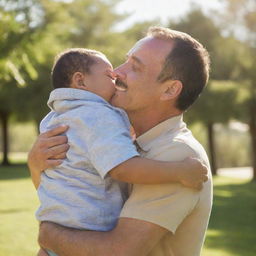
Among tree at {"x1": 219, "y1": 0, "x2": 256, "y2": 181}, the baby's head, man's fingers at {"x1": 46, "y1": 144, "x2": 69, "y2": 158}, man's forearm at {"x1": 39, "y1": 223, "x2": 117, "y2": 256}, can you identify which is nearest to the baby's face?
the baby's head

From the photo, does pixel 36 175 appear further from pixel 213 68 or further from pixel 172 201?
pixel 213 68

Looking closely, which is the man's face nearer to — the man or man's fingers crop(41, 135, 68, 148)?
the man

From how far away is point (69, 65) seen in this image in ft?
10.3

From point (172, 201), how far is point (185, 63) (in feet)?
2.03

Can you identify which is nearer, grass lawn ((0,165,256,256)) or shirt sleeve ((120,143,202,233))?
shirt sleeve ((120,143,202,233))

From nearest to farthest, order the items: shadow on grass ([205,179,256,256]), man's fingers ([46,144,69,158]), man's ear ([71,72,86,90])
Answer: man's fingers ([46,144,69,158]) → man's ear ([71,72,86,90]) → shadow on grass ([205,179,256,256])

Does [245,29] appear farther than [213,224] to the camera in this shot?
Yes

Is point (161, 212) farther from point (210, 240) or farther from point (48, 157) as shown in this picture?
point (210, 240)

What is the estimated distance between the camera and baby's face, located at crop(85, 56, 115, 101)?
3074 mm

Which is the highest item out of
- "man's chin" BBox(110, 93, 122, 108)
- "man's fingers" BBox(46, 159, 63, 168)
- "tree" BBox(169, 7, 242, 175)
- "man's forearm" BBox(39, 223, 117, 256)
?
"man's chin" BBox(110, 93, 122, 108)

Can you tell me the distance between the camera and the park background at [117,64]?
1204 cm

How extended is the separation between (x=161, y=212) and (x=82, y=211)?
34cm

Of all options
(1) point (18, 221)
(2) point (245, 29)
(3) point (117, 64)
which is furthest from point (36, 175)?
(3) point (117, 64)

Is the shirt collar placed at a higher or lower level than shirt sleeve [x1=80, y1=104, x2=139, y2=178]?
lower
